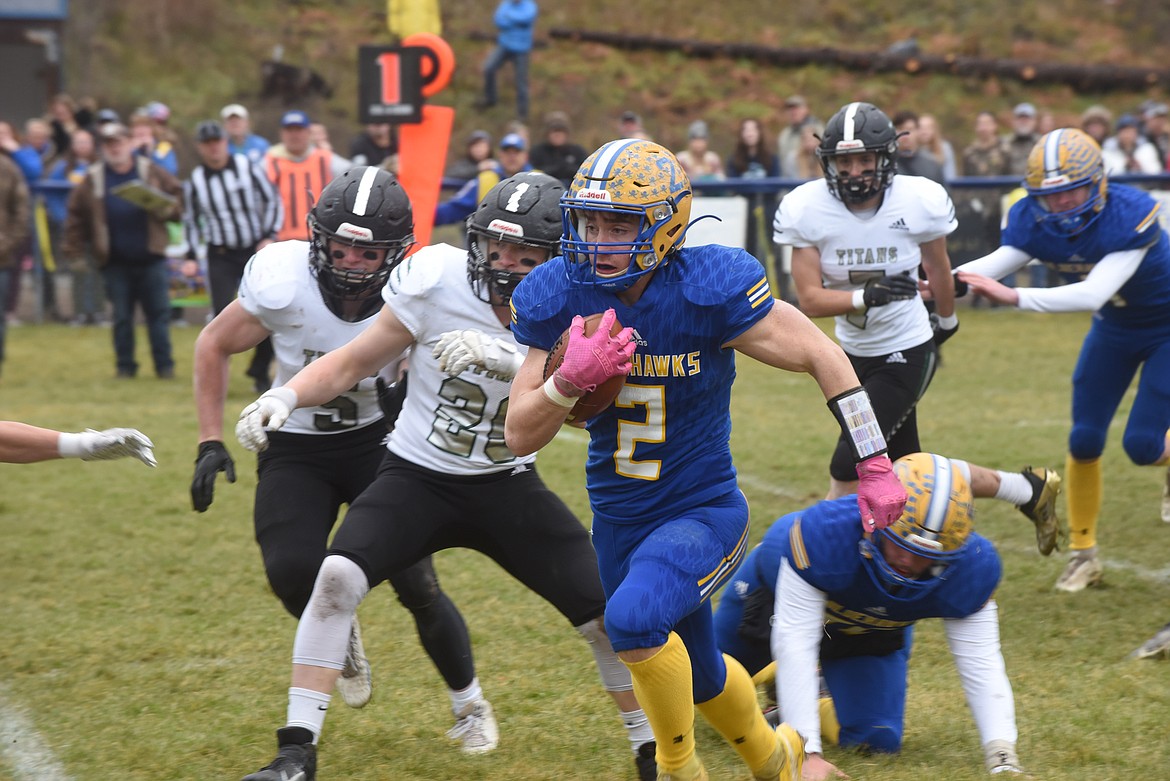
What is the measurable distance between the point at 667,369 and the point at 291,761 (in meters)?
1.40

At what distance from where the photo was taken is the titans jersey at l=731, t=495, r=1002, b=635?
12.7 feet

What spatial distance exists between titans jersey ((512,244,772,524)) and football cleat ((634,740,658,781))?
2.46 feet

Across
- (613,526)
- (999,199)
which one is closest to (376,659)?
(613,526)

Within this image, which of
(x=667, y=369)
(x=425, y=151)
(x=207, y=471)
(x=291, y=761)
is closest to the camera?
(x=667, y=369)

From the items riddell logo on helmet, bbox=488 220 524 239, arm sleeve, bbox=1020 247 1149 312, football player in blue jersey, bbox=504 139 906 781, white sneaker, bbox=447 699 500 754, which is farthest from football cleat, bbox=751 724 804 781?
arm sleeve, bbox=1020 247 1149 312

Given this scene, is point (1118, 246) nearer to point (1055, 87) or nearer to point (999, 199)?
point (999, 199)

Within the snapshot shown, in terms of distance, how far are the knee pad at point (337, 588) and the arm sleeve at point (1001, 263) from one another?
3184 millimetres

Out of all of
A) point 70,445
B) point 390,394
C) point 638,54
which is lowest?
point 70,445

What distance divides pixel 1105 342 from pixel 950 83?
19.4 m

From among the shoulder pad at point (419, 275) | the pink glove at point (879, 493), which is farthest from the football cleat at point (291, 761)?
the pink glove at point (879, 493)

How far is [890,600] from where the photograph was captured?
3.96 meters

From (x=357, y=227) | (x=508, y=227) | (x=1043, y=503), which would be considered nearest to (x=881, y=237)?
(x=1043, y=503)

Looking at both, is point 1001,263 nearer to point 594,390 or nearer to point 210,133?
point 594,390

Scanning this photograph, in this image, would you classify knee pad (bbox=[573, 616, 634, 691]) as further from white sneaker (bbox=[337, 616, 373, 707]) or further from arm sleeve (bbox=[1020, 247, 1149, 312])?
arm sleeve (bbox=[1020, 247, 1149, 312])
